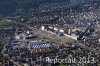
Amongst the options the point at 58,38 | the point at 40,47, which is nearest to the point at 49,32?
the point at 58,38

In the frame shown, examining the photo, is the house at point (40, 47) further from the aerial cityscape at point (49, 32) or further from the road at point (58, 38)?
the road at point (58, 38)

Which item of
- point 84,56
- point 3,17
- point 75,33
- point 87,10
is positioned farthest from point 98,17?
point 84,56

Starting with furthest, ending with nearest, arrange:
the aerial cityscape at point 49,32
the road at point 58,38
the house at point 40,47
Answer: the road at point 58,38 < the house at point 40,47 < the aerial cityscape at point 49,32

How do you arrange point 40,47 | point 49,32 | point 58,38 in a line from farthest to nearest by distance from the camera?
point 49,32
point 58,38
point 40,47

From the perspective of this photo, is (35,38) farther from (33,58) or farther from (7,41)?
(33,58)

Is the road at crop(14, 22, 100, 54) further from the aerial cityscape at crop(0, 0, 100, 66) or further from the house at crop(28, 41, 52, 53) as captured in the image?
the house at crop(28, 41, 52, 53)

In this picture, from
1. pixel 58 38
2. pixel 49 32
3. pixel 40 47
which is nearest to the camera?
pixel 40 47

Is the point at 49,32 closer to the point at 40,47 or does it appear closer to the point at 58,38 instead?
the point at 58,38

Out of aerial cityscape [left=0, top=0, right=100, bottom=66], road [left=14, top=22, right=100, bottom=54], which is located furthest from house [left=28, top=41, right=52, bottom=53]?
road [left=14, top=22, right=100, bottom=54]

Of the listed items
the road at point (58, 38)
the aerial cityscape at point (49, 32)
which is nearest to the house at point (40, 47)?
the aerial cityscape at point (49, 32)
